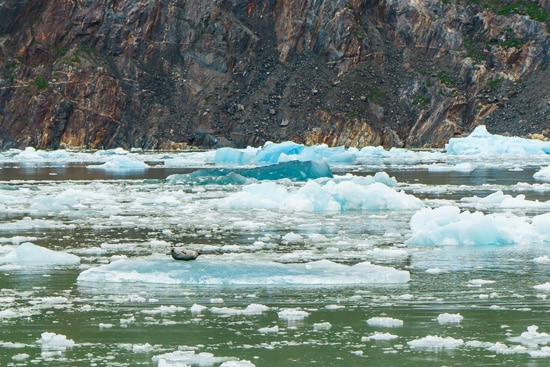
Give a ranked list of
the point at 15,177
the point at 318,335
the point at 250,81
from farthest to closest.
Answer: the point at 250,81, the point at 15,177, the point at 318,335

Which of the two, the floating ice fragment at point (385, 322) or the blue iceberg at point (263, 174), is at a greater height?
the blue iceberg at point (263, 174)

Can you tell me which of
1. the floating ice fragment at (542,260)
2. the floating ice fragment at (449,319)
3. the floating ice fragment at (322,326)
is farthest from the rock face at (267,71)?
the floating ice fragment at (322,326)

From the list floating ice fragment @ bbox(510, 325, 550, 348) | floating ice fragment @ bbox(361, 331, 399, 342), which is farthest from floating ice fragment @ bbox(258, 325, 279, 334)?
floating ice fragment @ bbox(510, 325, 550, 348)

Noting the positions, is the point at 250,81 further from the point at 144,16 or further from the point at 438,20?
the point at 438,20

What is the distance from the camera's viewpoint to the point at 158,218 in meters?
21.5

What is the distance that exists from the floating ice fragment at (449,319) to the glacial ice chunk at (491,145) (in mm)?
53223

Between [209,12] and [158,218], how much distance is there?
236 feet

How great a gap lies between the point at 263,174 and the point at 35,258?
21246 mm

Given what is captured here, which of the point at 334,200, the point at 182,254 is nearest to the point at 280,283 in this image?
the point at 182,254

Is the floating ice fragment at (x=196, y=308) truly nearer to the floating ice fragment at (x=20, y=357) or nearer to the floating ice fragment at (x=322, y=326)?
the floating ice fragment at (x=322, y=326)

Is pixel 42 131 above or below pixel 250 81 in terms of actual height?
A: below

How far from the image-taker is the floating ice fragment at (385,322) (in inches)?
380

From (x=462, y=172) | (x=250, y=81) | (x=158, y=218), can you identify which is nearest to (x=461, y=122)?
(x=250, y=81)

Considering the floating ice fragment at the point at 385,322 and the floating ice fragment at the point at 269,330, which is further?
the floating ice fragment at the point at 385,322
